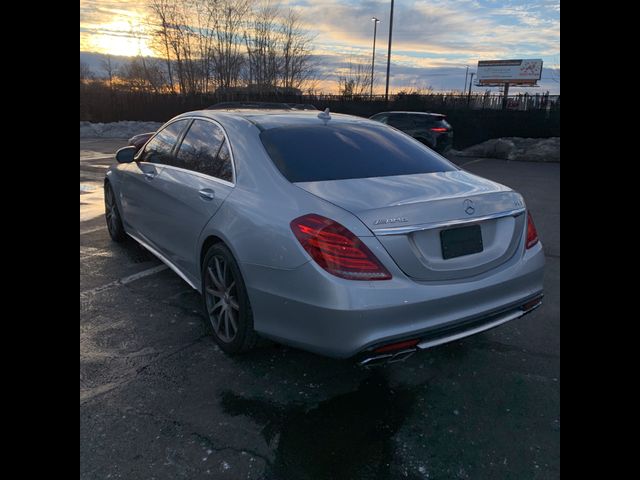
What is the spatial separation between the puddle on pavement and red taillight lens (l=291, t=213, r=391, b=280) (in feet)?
2.66

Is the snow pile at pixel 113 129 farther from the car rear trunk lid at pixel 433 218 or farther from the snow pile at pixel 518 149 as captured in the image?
the car rear trunk lid at pixel 433 218

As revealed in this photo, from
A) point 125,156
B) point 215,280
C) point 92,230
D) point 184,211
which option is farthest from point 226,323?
point 92,230

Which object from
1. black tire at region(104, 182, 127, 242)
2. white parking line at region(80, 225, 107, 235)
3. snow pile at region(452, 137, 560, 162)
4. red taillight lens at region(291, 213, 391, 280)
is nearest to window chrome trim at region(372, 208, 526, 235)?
red taillight lens at region(291, 213, 391, 280)

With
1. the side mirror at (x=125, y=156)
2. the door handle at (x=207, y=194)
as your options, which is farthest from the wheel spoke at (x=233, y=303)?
the side mirror at (x=125, y=156)

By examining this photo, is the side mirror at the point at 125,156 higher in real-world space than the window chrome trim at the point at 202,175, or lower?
higher

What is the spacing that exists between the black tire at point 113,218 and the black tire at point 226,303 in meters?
2.63

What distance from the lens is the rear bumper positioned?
2309mm

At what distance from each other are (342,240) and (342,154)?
1.06 metres

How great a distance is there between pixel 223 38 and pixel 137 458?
1359 inches

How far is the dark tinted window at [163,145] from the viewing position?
4.17 metres

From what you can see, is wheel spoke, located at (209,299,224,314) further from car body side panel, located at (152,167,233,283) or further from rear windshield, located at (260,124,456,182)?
rear windshield, located at (260,124,456,182)
